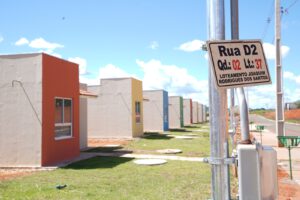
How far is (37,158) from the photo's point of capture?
42.5 ft

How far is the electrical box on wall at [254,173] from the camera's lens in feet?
7.73

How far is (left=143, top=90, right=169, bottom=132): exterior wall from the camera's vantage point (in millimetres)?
38281

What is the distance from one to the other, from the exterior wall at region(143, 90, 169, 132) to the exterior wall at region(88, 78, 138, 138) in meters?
10.6

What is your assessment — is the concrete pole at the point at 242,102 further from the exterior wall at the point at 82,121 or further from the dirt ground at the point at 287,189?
the exterior wall at the point at 82,121

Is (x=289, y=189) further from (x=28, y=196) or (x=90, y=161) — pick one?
(x=90, y=161)

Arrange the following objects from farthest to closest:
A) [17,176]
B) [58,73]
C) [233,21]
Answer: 1. [58,73]
2. [17,176]
3. [233,21]

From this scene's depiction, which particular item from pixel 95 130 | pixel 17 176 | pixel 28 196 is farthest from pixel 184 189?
pixel 95 130

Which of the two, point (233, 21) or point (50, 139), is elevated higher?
point (233, 21)

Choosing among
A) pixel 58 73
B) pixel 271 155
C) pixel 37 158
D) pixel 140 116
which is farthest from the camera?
pixel 140 116

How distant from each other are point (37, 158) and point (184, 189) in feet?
20.1

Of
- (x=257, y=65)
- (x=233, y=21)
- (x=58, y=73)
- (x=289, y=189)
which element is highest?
(x=58, y=73)

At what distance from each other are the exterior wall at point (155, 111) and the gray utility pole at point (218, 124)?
3556 centimetres

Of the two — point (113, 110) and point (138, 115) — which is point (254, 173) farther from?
point (138, 115)

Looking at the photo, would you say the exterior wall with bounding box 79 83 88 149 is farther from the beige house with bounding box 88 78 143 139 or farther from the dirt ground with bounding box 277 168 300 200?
the dirt ground with bounding box 277 168 300 200
